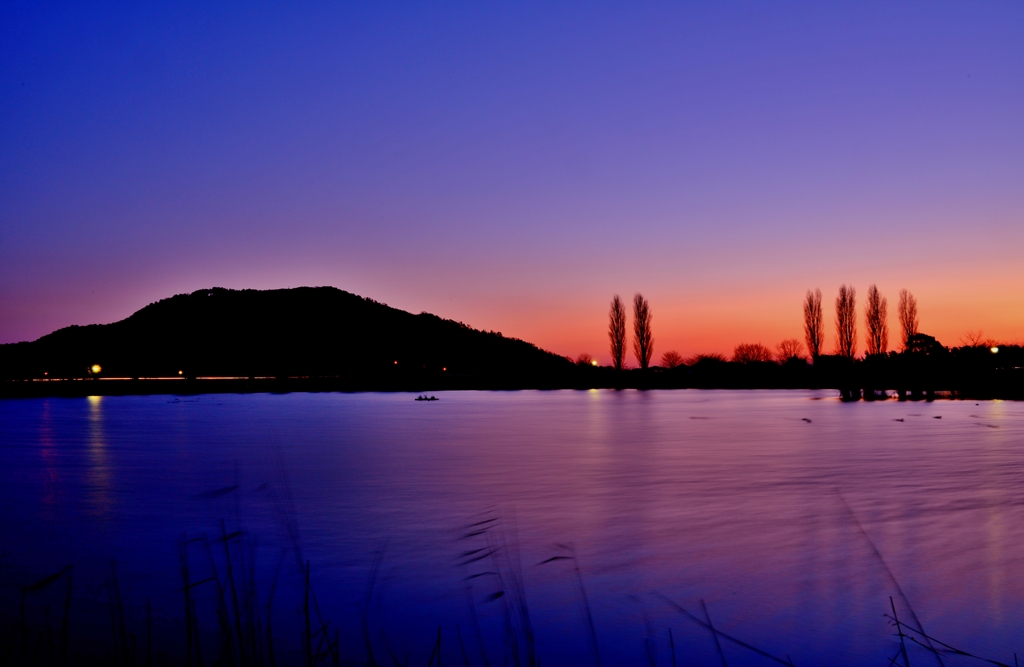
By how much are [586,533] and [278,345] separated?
130 metres

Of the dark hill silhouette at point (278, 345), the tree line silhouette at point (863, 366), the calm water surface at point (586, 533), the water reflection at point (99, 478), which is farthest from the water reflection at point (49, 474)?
the dark hill silhouette at point (278, 345)

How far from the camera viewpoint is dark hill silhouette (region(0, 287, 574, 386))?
124438mm

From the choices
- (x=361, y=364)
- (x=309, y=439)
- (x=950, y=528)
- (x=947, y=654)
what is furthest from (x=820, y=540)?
(x=361, y=364)

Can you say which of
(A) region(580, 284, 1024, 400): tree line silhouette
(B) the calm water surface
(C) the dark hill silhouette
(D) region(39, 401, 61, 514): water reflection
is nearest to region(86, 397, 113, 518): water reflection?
(B) the calm water surface

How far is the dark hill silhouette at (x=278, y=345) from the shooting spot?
4899 inches

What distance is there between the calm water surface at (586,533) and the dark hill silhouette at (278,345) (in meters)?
91.7

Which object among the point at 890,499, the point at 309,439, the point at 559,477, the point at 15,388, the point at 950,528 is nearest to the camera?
the point at 950,528

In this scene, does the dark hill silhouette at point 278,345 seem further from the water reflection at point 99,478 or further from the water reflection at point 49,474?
the water reflection at point 99,478

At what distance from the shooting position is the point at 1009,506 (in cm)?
1277

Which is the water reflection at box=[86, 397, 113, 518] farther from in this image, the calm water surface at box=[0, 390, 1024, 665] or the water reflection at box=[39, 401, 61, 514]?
the water reflection at box=[39, 401, 61, 514]

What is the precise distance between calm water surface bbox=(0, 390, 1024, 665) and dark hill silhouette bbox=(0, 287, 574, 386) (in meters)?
91.7

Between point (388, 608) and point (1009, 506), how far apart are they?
10224 mm

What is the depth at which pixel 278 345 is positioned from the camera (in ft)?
443

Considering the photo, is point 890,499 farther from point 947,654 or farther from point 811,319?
point 811,319
